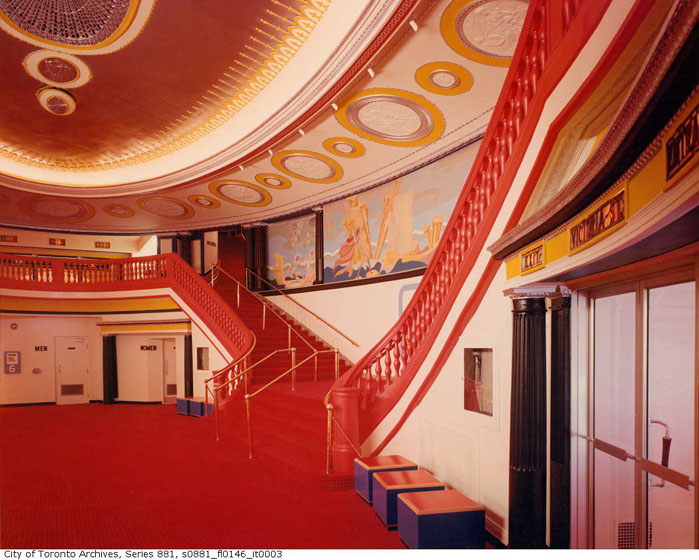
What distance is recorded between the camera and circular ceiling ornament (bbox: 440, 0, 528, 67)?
5.76 m

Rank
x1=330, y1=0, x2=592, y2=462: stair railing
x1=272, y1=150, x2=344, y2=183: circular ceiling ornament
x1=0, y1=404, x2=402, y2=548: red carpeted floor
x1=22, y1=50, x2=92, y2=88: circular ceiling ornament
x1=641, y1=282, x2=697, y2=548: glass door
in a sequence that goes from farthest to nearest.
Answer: x1=272, y1=150, x2=344, y2=183: circular ceiling ornament
x1=22, y1=50, x2=92, y2=88: circular ceiling ornament
x1=0, y1=404, x2=402, y2=548: red carpeted floor
x1=330, y1=0, x2=592, y2=462: stair railing
x1=641, y1=282, x2=697, y2=548: glass door

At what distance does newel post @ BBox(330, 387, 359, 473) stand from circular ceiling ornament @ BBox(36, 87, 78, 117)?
26.2 feet

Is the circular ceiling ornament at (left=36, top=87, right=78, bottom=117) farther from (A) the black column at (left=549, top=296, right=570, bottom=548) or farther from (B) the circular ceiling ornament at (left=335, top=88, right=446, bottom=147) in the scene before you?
(A) the black column at (left=549, top=296, right=570, bottom=548)

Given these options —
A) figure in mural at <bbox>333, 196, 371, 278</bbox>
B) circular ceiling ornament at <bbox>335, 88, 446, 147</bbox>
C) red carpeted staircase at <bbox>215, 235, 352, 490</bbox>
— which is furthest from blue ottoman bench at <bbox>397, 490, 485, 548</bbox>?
figure in mural at <bbox>333, 196, 371, 278</bbox>

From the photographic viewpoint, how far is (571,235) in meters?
3.41

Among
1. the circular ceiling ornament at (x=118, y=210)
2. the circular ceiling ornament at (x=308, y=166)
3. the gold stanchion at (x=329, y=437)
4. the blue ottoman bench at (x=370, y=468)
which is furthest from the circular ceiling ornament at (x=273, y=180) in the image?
the blue ottoman bench at (x=370, y=468)

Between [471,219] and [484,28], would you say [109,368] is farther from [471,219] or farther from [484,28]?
[484,28]

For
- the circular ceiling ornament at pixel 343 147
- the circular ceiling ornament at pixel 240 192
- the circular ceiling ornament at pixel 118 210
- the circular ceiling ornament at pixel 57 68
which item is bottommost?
the circular ceiling ornament at pixel 118 210

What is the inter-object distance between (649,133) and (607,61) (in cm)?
95

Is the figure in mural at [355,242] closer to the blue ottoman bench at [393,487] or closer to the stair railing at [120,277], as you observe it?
the stair railing at [120,277]

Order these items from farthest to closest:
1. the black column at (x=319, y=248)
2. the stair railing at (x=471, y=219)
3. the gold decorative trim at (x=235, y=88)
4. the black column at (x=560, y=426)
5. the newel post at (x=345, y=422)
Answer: the black column at (x=319, y=248) → the gold decorative trim at (x=235, y=88) → the newel post at (x=345, y=422) → the black column at (x=560, y=426) → the stair railing at (x=471, y=219)

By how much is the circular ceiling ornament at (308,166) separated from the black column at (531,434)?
7.31m

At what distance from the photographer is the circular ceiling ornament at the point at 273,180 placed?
1191 cm

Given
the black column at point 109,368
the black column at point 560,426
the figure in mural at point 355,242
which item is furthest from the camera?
the black column at point 109,368
